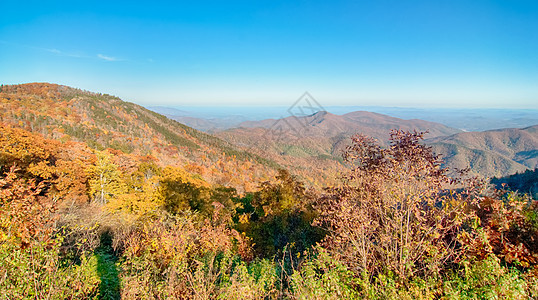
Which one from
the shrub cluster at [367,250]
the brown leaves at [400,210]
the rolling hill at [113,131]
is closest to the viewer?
the shrub cluster at [367,250]

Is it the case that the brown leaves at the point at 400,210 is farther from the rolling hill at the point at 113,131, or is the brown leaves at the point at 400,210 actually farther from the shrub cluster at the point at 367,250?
the rolling hill at the point at 113,131

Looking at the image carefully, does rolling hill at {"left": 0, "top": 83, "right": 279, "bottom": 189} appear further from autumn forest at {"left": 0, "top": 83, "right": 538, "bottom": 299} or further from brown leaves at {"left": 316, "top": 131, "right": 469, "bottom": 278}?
brown leaves at {"left": 316, "top": 131, "right": 469, "bottom": 278}

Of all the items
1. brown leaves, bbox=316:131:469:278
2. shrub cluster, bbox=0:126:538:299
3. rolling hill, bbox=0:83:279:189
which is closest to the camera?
shrub cluster, bbox=0:126:538:299

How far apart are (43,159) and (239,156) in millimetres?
72871

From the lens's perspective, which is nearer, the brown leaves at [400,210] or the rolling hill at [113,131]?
the brown leaves at [400,210]

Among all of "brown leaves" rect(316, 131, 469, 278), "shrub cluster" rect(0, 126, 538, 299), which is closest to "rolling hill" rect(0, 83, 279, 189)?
"shrub cluster" rect(0, 126, 538, 299)

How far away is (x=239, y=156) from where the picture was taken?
90.1 m

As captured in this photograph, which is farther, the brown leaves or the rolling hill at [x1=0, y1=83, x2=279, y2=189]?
the rolling hill at [x1=0, y1=83, x2=279, y2=189]

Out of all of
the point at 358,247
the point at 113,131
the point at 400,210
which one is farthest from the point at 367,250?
the point at 113,131

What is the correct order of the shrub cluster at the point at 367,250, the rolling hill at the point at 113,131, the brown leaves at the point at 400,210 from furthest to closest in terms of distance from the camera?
the rolling hill at the point at 113,131 < the brown leaves at the point at 400,210 < the shrub cluster at the point at 367,250

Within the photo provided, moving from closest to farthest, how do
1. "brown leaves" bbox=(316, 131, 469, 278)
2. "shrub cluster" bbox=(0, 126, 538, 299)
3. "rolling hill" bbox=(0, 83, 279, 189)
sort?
"shrub cluster" bbox=(0, 126, 538, 299) → "brown leaves" bbox=(316, 131, 469, 278) → "rolling hill" bbox=(0, 83, 279, 189)

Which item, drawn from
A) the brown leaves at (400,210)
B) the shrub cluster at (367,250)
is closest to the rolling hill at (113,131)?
the shrub cluster at (367,250)

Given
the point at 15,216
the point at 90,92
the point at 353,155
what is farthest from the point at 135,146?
the point at 90,92

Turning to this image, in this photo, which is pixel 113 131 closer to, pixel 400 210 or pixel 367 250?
pixel 367 250
